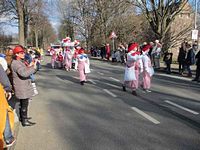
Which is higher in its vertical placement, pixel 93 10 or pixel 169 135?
pixel 93 10

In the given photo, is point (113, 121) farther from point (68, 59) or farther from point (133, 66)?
point (68, 59)

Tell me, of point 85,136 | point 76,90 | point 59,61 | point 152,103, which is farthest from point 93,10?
point 85,136

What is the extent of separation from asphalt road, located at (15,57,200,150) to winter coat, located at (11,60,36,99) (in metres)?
0.80

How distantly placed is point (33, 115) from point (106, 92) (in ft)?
12.9

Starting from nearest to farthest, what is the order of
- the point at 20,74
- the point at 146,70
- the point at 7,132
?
the point at 7,132
the point at 20,74
the point at 146,70

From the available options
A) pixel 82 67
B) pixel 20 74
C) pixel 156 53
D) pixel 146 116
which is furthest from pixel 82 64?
pixel 156 53

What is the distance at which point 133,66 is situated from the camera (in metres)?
11.3

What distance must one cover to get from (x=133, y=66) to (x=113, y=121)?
4.28 metres

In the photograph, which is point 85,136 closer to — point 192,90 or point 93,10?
point 192,90

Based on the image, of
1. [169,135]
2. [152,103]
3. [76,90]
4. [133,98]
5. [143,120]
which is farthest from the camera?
[76,90]

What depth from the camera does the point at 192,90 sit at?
468 inches

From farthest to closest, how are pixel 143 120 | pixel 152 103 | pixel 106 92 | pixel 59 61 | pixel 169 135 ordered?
pixel 59 61, pixel 106 92, pixel 152 103, pixel 143 120, pixel 169 135

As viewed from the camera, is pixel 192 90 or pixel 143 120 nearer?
pixel 143 120

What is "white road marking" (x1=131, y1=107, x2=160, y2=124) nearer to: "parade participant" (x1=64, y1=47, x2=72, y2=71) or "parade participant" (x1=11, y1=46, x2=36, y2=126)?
"parade participant" (x1=11, y1=46, x2=36, y2=126)
